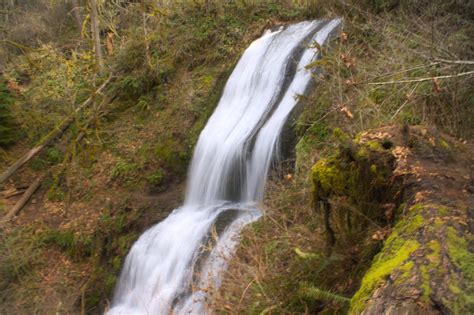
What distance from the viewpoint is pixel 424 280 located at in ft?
8.04

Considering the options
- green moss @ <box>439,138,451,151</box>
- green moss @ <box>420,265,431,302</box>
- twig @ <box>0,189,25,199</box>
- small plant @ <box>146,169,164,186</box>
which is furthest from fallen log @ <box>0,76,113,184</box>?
green moss @ <box>420,265,431,302</box>

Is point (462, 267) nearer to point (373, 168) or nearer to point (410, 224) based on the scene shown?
point (410, 224)

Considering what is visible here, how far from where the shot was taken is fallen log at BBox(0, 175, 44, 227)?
11.8 meters

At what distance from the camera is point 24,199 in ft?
41.1

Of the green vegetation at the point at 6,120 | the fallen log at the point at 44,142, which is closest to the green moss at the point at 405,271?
the fallen log at the point at 44,142

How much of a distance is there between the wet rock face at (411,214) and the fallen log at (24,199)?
389 inches

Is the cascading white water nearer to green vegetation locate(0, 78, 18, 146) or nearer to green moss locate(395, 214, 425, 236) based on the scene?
green moss locate(395, 214, 425, 236)

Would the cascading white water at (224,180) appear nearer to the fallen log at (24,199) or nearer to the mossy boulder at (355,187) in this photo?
the mossy boulder at (355,187)

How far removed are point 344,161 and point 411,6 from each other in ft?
18.7

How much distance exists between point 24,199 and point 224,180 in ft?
21.2

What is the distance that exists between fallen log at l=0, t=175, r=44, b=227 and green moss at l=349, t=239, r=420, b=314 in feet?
34.5

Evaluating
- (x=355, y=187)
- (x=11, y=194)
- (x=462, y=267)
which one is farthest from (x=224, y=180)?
(x=462, y=267)

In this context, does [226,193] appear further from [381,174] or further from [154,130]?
[381,174]

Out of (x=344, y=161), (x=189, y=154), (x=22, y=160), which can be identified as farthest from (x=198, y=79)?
(x=344, y=161)
